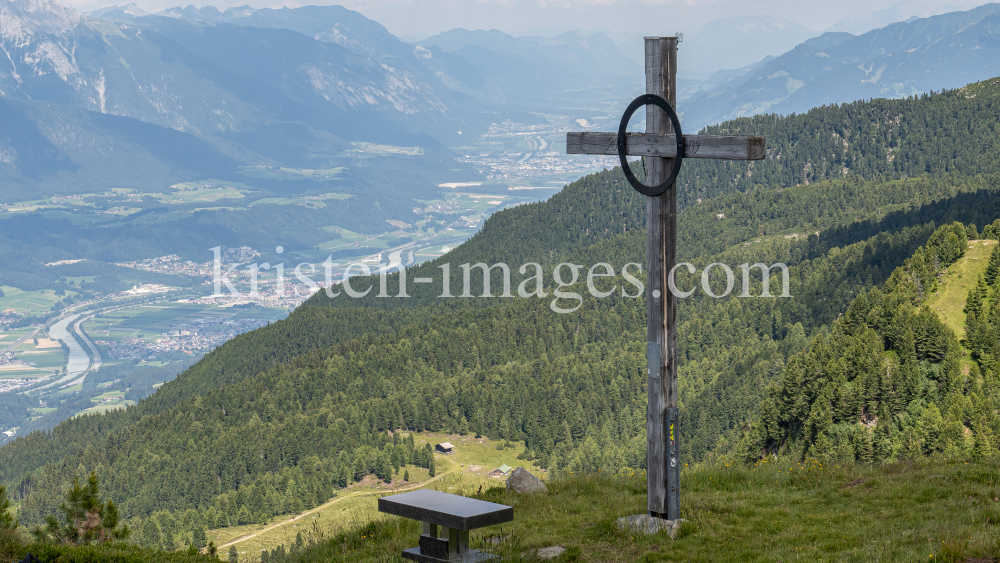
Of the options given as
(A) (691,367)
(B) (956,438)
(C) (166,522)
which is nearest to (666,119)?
(B) (956,438)

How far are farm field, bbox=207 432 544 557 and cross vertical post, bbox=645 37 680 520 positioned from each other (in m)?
55.1

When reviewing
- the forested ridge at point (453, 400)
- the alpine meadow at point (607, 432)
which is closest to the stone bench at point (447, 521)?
the alpine meadow at point (607, 432)

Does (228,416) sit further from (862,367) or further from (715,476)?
(715,476)

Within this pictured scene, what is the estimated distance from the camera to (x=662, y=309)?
1403 cm

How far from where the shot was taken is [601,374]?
150500mm

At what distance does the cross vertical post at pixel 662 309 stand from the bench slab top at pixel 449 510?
10.1 ft

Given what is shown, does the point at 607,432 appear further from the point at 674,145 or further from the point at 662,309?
the point at 674,145

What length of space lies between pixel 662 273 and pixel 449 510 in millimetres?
5517

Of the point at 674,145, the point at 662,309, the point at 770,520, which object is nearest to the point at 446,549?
the point at 662,309

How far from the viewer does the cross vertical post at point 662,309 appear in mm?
13984

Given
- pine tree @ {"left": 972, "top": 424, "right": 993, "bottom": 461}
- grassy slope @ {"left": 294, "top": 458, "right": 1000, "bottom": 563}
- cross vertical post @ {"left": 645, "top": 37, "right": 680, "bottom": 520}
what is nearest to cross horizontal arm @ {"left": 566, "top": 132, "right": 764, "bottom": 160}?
cross vertical post @ {"left": 645, "top": 37, "right": 680, "bottom": 520}

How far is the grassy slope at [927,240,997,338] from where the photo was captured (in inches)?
2074

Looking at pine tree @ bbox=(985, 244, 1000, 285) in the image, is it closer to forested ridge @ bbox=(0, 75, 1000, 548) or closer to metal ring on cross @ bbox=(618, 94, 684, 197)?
forested ridge @ bbox=(0, 75, 1000, 548)

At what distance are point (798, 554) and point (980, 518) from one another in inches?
131
